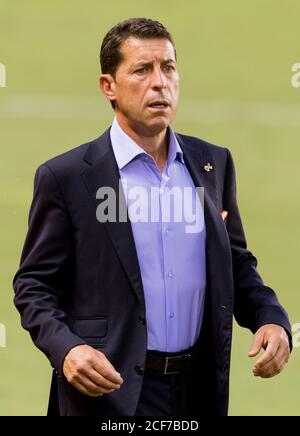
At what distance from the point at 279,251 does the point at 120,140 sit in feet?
21.3

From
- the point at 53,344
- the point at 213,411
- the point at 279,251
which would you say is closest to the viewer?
the point at 53,344

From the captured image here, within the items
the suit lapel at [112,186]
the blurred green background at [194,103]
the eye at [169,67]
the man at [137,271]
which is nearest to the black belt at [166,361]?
the man at [137,271]

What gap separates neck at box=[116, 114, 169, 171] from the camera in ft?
14.8

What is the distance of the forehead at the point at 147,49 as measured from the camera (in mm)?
4410

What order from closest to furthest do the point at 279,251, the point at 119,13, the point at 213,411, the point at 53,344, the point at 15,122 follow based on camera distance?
the point at 53,344, the point at 213,411, the point at 279,251, the point at 15,122, the point at 119,13

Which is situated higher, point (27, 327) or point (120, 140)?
point (120, 140)

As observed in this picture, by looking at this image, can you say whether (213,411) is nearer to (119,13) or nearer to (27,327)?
(27,327)

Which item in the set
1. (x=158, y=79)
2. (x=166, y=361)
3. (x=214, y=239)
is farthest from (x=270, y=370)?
(x=158, y=79)

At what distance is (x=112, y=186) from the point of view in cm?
445

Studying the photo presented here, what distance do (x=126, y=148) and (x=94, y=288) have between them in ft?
1.63

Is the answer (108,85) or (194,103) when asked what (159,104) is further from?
(194,103)

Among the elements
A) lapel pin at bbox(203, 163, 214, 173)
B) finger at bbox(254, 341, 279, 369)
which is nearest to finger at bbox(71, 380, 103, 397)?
finger at bbox(254, 341, 279, 369)

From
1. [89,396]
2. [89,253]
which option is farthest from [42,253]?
[89,396]

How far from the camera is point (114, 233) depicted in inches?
172
